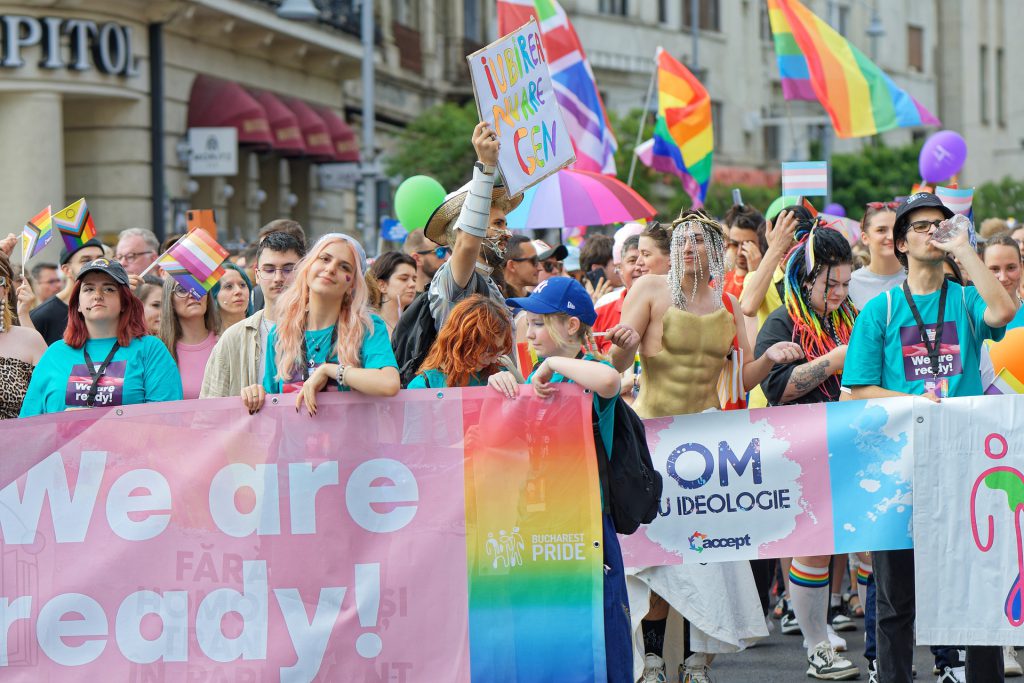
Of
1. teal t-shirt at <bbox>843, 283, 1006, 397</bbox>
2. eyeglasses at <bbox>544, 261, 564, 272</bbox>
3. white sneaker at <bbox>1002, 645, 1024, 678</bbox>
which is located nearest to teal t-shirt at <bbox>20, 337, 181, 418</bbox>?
teal t-shirt at <bbox>843, 283, 1006, 397</bbox>

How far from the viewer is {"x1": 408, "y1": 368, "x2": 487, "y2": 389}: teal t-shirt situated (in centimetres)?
621

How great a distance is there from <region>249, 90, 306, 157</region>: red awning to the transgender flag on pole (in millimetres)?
16067

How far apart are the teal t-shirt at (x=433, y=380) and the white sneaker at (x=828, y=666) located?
2.77 meters

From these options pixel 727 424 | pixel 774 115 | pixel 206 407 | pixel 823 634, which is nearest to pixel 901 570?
pixel 727 424

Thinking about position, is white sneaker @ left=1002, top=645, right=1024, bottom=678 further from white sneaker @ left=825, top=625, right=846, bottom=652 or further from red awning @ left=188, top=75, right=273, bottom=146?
red awning @ left=188, top=75, right=273, bottom=146

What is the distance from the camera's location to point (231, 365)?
22.2 feet

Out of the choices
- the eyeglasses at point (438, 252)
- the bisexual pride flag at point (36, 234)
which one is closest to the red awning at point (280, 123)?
the bisexual pride flag at point (36, 234)

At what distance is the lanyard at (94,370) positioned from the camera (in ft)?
22.1

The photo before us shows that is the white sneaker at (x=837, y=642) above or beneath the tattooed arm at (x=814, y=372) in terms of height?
beneath

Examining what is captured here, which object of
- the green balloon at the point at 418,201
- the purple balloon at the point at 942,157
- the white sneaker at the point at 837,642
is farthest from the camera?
the purple balloon at the point at 942,157

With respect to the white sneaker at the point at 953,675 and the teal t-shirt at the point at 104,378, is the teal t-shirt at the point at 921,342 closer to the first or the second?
the white sneaker at the point at 953,675

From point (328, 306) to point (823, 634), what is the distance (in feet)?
11.0

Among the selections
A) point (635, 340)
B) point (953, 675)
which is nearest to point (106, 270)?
point (635, 340)

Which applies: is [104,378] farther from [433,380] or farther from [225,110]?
[225,110]
